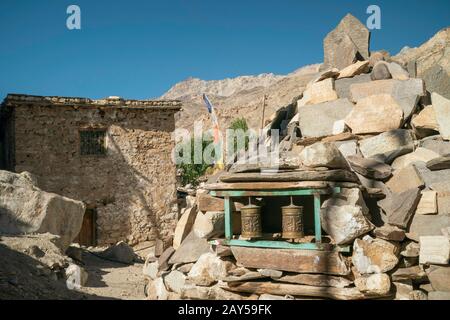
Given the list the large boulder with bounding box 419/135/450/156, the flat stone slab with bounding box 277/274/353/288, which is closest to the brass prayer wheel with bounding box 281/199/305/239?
the flat stone slab with bounding box 277/274/353/288

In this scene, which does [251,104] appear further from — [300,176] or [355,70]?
[300,176]

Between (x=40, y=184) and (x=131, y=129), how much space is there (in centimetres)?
332

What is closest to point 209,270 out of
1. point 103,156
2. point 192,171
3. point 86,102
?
point 103,156

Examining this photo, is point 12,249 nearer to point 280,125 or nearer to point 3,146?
point 280,125

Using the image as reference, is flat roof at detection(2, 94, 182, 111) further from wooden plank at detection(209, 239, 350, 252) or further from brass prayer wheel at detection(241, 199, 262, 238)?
brass prayer wheel at detection(241, 199, 262, 238)

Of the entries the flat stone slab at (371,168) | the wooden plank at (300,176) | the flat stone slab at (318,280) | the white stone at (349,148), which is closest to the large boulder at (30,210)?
the wooden plank at (300,176)

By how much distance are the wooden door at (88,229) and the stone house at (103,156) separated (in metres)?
0.03

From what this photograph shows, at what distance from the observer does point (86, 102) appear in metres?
13.3

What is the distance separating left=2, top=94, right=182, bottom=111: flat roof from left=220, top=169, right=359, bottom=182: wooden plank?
360 inches

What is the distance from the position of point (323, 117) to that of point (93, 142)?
868cm

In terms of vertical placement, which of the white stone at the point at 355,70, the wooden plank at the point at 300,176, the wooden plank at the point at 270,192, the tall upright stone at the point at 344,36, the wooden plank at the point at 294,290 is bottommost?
the wooden plank at the point at 294,290

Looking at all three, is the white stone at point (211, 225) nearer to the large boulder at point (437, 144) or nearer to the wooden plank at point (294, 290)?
the wooden plank at point (294, 290)

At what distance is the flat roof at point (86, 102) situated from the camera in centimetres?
1248
